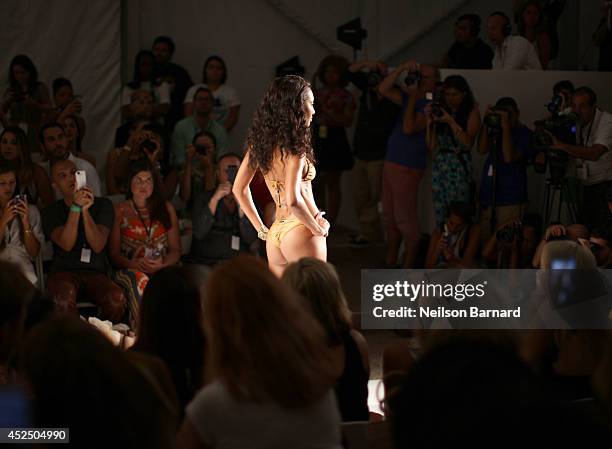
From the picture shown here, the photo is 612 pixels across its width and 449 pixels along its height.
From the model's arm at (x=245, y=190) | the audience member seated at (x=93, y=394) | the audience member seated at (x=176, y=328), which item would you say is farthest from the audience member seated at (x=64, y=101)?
the audience member seated at (x=93, y=394)

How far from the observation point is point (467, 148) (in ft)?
19.0

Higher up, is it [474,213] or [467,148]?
[467,148]

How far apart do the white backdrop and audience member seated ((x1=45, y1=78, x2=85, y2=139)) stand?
511mm

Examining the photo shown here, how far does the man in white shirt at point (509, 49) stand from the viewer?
20.7 ft

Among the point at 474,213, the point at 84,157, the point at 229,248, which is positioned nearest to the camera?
the point at 229,248

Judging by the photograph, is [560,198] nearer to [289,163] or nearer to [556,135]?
[556,135]

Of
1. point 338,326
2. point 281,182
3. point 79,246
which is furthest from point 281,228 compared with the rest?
point 79,246

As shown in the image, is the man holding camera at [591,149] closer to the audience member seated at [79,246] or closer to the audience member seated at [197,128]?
the audience member seated at [197,128]

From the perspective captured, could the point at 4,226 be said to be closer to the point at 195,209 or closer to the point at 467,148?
the point at 195,209

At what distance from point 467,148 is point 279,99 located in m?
2.32

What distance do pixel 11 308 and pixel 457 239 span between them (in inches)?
141

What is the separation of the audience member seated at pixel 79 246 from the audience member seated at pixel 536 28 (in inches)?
126

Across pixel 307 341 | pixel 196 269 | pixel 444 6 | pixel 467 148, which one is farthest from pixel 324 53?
pixel 307 341

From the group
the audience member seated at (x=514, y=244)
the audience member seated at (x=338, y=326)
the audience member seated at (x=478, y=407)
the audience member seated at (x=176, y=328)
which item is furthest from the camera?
the audience member seated at (x=514, y=244)
